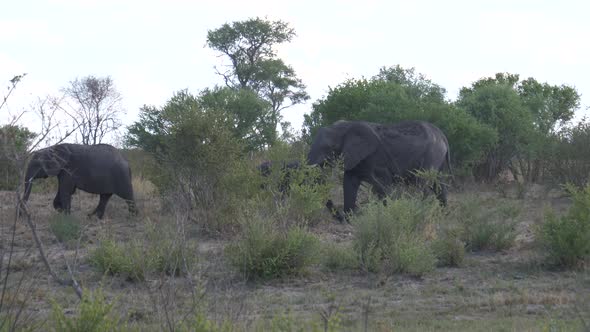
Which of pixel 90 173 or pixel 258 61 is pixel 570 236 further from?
pixel 258 61

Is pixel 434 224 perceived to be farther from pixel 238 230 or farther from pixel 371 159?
pixel 371 159

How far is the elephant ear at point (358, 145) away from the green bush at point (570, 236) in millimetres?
5730

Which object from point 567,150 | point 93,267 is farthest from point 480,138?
point 93,267

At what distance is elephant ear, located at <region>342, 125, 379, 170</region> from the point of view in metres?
17.3

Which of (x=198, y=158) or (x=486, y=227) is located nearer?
(x=486, y=227)

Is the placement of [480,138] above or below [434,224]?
above

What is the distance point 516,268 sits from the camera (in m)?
12.0

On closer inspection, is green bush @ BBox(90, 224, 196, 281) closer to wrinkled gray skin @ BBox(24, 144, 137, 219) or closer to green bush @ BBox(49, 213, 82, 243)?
green bush @ BBox(49, 213, 82, 243)

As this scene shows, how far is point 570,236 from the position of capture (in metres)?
11.6

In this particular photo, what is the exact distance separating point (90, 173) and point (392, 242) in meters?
8.07

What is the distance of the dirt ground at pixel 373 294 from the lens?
27.8ft

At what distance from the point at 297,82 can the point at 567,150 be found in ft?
73.7

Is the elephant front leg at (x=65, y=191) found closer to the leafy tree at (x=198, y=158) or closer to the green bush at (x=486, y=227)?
the leafy tree at (x=198, y=158)

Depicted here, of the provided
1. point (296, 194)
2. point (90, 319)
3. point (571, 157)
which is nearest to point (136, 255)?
point (296, 194)
